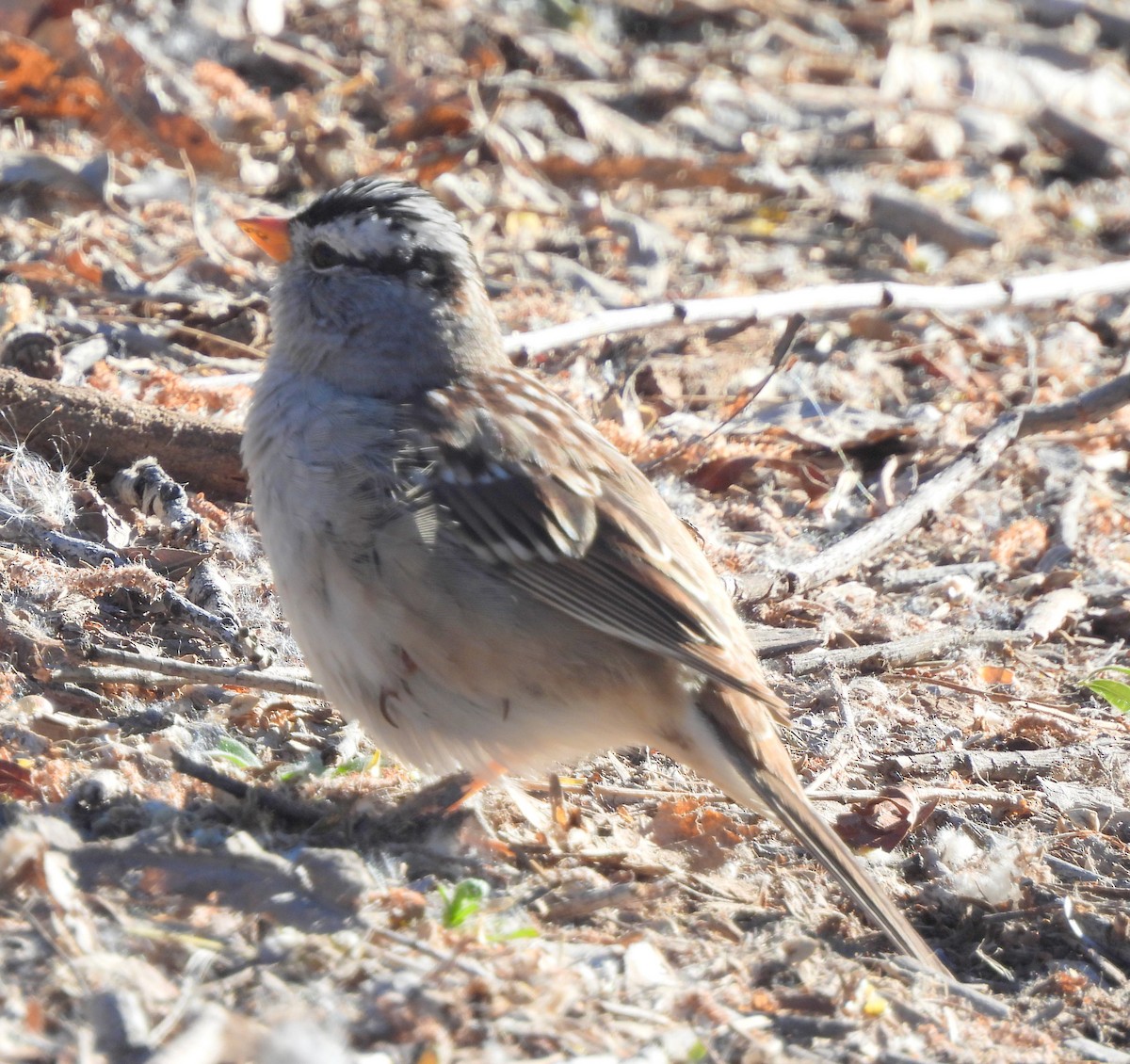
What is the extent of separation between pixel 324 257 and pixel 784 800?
→ 1712mm

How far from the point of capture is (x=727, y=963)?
2781mm

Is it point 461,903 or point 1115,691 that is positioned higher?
point 461,903

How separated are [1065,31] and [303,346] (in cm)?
694

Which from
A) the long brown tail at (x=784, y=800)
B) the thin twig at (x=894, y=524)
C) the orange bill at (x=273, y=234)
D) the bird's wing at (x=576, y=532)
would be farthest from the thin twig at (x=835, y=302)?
the long brown tail at (x=784, y=800)

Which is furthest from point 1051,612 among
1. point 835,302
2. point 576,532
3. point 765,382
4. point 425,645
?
point 425,645

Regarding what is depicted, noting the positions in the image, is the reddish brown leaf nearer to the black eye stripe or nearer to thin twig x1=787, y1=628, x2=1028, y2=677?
thin twig x1=787, y1=628, x2=1028, y2=677

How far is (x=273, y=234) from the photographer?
12.4 ft

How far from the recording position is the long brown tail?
9.43ft

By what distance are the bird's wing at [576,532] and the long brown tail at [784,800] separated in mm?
105

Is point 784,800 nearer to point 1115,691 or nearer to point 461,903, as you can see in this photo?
point 461,903

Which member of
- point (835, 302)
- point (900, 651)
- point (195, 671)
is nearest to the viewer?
point (195, 671)

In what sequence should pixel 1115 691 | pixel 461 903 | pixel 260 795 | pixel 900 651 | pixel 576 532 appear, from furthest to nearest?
pixel 900 651 → pixel 1115 691 → pixel 576 532 → pixel 260 795 → pixel 461 903

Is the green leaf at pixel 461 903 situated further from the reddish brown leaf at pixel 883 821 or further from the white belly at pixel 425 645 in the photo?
the reddish brown leaf at pixel 883 821

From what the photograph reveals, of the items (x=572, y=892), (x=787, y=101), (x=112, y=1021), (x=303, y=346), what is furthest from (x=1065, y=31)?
(x=112, y=1021)
